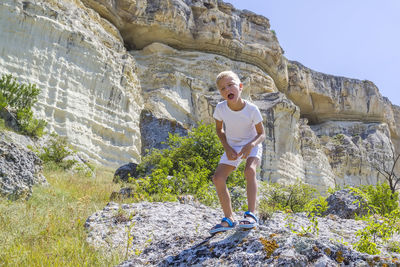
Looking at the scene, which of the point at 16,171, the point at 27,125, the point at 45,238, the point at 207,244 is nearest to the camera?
the point at 207,244

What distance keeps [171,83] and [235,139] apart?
2623cm

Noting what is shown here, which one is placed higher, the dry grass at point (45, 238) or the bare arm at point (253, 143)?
the bare arm at point (253, 143)

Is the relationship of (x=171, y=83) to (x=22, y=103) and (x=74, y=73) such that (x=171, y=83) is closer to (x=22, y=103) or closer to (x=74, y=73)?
(x=74, y=73)

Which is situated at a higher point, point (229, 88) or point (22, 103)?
point (229, 88)

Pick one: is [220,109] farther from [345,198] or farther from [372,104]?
[372,104]

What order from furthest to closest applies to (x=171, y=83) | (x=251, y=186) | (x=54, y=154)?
(x=171, y=83) < (x=54, y=154) < (x=251, y=186)

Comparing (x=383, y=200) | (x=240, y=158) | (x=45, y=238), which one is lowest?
(x=45, y=238)

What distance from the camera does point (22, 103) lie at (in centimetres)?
1405

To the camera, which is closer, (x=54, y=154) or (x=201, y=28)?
(x=54, y=154)

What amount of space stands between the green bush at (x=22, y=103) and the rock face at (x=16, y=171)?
23.0 ft

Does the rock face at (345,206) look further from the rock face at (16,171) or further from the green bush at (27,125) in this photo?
the green bush at (27,125)

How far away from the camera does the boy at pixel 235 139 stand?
2.98 m

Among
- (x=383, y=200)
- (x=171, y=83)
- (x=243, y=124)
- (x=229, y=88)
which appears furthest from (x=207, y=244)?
(x=171, y=83)

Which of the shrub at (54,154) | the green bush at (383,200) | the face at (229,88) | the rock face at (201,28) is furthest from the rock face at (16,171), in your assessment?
the rock face at (201,28)
